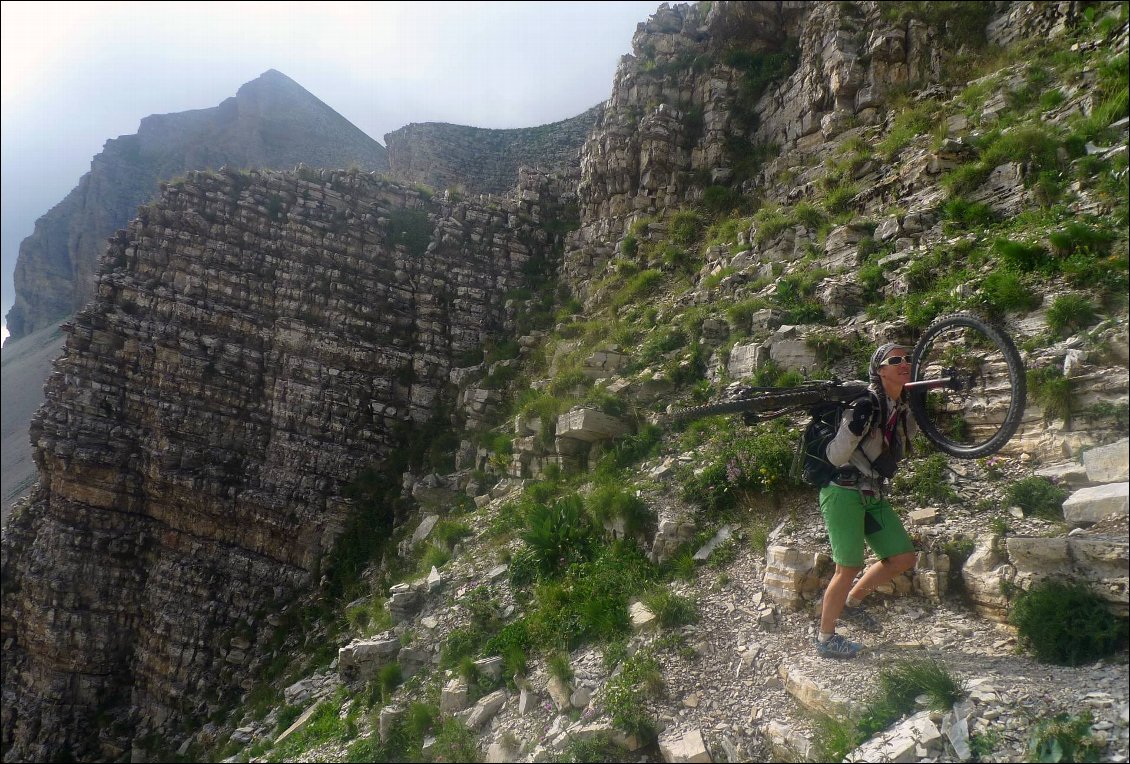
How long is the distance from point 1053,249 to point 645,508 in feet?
16.3

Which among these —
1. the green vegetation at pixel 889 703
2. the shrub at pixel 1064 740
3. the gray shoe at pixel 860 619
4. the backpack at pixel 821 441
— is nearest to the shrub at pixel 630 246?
A: the backpack at pixel 821 441

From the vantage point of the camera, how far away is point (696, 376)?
28.2 ft

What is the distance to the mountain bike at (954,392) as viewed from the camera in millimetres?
4223

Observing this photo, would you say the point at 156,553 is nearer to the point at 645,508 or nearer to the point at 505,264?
the point at 505,264

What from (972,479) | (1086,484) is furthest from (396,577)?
(1086,484)

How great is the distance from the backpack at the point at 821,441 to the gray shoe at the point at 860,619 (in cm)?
106

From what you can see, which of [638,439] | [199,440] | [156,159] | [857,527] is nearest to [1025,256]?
[857,527]

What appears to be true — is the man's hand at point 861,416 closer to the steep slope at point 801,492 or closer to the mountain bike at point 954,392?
the mountain bike at point 954,392

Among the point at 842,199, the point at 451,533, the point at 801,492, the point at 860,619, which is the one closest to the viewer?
the point at 860,619

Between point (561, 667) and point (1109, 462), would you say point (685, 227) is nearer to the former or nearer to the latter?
point (1109, 462)

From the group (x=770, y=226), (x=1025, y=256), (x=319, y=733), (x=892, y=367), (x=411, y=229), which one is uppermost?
(x=411, y=229)

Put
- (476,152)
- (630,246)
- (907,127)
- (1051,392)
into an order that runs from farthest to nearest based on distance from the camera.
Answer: (476,152), (630,246), (907,127), (1051,392)

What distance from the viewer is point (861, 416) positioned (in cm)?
424

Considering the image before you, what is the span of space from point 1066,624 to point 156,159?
6888cm
